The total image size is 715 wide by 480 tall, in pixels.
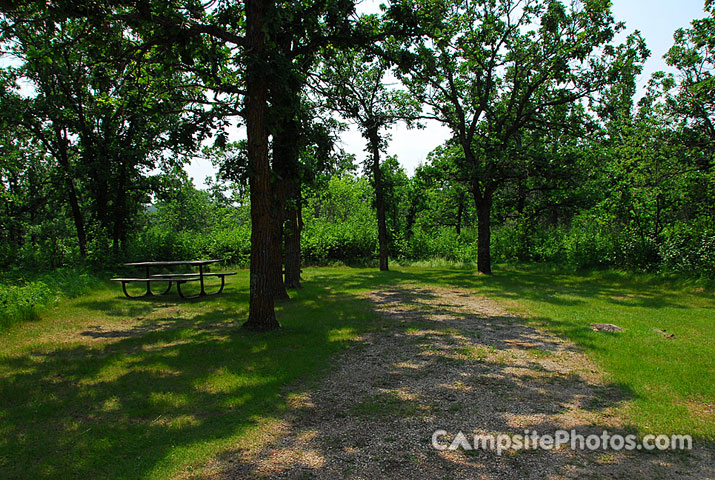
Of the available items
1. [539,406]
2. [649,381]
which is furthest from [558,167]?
[539,406]

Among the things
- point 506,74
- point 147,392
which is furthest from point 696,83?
point 147,392

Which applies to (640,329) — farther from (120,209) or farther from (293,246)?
(120,209)

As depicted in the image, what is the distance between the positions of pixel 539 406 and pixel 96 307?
10.4m

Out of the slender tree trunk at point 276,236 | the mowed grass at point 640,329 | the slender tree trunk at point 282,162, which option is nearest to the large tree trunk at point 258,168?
the slender tree trunk at point 276,236

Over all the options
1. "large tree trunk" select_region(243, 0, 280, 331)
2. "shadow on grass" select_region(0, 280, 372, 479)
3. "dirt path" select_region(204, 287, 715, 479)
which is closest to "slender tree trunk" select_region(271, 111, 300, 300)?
"large tree trunk" select_region(243, 0, 280, 331)

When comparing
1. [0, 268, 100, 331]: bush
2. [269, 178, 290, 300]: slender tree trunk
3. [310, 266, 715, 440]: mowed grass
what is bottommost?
[310, 266, 715, 440]: mowed grass

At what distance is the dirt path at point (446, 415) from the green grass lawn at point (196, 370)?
13.7 inches

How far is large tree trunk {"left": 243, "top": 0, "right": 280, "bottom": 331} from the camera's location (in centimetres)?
732

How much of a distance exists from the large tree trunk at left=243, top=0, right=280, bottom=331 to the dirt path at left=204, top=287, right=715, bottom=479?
2.17 metres

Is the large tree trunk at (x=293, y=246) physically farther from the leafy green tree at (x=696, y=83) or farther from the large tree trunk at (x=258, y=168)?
the leafy green tree at (x=696, y=83)

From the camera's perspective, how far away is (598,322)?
8008 millimetres

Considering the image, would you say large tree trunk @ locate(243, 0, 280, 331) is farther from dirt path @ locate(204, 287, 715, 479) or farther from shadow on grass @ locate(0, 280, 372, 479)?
dirt path @ locate(204, 287, 715, 479)

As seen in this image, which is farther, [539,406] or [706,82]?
[706,82]

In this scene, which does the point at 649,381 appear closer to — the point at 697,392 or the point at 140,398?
the point at 697,392
